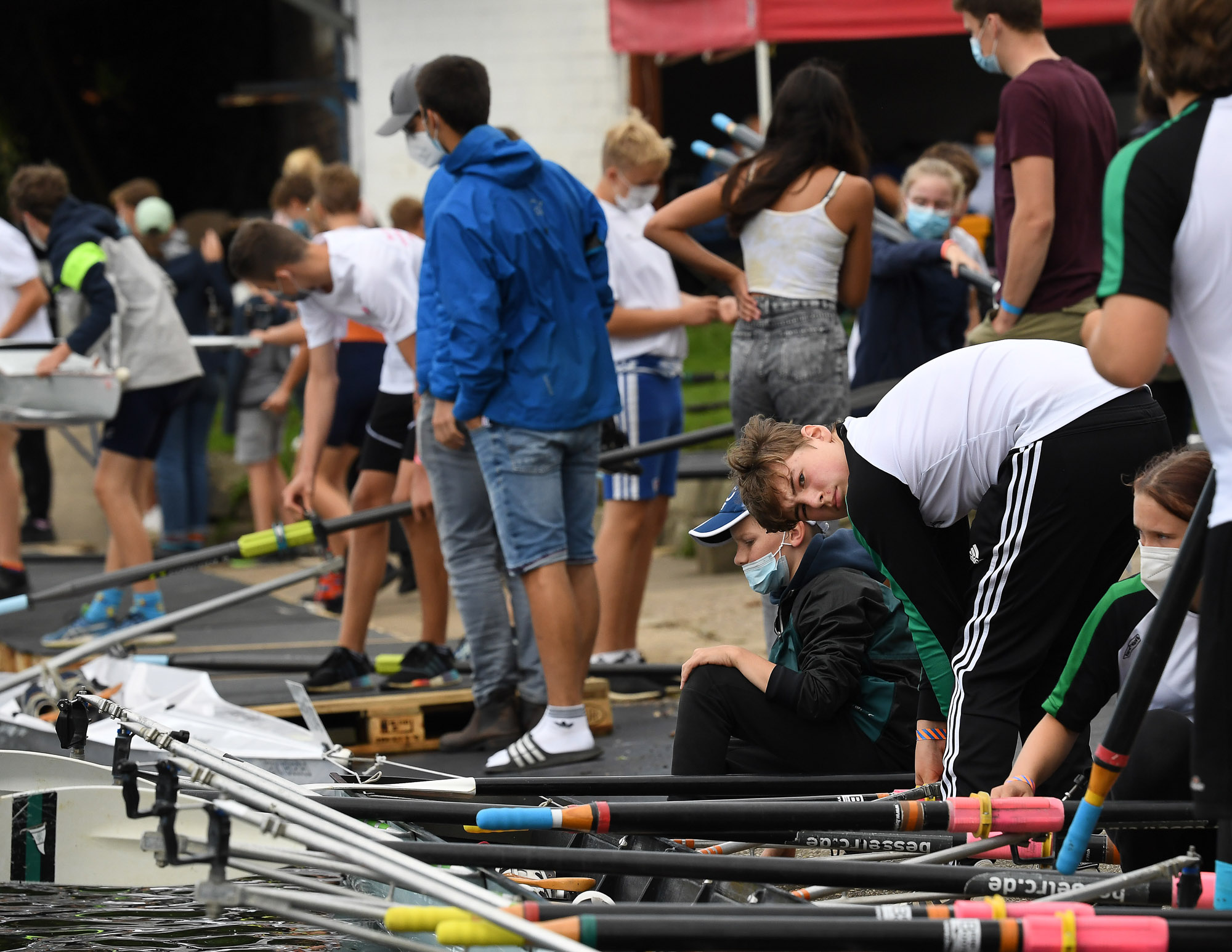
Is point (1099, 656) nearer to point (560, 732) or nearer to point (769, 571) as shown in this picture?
point (769, 571)

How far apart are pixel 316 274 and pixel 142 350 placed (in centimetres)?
192

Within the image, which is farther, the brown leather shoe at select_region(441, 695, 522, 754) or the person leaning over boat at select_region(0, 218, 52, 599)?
the person leaning over boat at select_region(0, 218, 52, 599)

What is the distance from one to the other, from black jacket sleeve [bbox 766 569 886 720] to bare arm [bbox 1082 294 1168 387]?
4.10 feet

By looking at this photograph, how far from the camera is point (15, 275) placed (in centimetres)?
672

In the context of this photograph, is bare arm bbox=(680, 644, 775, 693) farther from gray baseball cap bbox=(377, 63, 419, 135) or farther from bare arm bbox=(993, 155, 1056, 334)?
gray baseball cap bbox=(377, 63, 419, 135)

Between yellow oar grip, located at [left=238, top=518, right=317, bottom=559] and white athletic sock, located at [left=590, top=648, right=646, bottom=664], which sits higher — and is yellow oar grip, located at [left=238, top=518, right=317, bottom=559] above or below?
above

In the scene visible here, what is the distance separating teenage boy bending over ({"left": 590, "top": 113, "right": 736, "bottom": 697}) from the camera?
17.0 feet

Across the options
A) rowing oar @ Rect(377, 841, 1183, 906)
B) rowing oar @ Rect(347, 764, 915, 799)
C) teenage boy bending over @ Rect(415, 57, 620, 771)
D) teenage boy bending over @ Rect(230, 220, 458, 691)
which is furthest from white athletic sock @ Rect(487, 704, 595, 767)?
rowing oar @ Rect(377, 841, 1183, 906)

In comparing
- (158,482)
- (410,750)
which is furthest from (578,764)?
(158,482)

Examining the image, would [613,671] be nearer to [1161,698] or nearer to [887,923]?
[1161,698]

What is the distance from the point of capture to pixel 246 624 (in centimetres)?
698

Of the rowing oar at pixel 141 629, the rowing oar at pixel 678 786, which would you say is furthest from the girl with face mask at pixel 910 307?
the rowing oar at pixel 678 786

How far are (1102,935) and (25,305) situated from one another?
5.90m

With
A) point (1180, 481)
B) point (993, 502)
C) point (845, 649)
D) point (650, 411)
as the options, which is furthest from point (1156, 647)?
point (650, 411)
